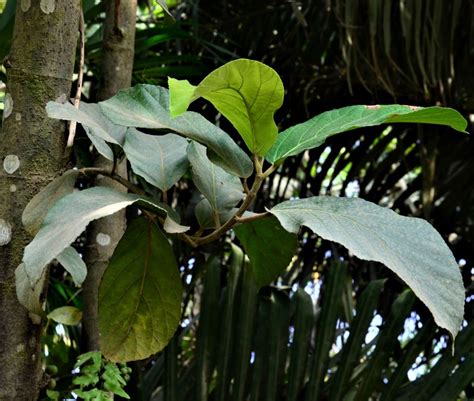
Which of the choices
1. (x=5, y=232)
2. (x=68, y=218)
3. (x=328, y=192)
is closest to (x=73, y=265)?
(x=5, y=232)

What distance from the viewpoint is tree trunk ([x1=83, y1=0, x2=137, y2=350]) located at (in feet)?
3.60

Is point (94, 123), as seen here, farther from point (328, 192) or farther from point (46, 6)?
point (328, 192)

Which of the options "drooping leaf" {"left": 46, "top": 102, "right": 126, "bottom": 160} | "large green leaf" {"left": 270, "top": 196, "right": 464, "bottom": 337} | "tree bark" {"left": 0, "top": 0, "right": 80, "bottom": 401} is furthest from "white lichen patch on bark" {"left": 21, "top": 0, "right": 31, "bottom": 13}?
"large green leaf" {"left": 270, "top": 196, "right": 464, "bottom": 337}

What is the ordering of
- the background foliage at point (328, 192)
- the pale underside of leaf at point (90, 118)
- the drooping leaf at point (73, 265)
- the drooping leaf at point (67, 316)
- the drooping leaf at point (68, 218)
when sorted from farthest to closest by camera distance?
the background foliage at point (328, 192)
the drooping leaf at point (67, 316)
the drooping leaf at point (73, 265)
the pale underside of leaf at point (90, 118)
the drooping leaf at point (68, 218)

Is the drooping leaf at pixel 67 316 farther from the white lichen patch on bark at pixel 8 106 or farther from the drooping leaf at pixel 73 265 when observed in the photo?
the white lichen patch on bark at pixel 8 106

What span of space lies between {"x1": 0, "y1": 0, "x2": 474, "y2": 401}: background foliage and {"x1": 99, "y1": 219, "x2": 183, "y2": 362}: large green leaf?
0.29 meters

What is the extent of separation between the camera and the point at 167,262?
73 centimetres

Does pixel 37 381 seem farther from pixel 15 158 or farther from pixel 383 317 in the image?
pixel 383 317

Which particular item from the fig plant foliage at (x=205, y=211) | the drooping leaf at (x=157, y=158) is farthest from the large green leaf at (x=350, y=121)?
the drooping leaf at (x=157, y=158)

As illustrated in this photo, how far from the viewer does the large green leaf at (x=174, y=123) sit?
0.71 meters

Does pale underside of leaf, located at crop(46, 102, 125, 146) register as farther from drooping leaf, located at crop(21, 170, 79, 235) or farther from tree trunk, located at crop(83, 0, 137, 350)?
tree trunk, located at crop(83, 0, 137, 350)

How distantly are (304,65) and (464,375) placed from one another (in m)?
1.06

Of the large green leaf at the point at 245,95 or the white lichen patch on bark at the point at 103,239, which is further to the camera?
the white lichen patch on bark at the point at 103,239

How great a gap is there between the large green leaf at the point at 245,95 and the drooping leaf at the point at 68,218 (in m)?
0.10
